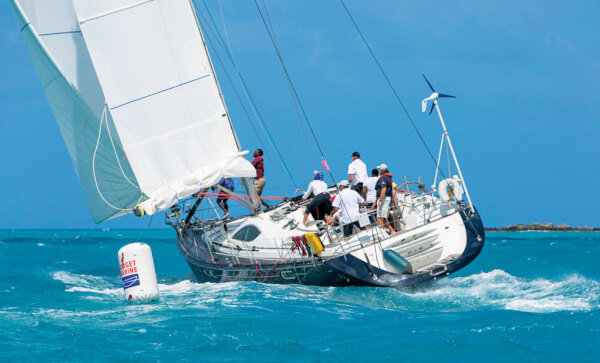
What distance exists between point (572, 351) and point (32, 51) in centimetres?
1328

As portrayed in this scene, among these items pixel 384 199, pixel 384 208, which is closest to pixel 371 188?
pixel 384 199

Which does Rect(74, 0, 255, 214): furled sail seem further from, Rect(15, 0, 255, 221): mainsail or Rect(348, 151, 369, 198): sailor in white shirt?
Rect(348, 151, 369, 198): sailor in white shirt

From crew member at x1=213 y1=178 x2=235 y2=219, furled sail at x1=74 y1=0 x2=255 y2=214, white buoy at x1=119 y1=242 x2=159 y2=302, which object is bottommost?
white buoy at x1=119 y1=242 x2=159 y2=302

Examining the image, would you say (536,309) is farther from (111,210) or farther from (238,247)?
(111,210)

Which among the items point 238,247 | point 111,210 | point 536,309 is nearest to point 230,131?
point 238,247

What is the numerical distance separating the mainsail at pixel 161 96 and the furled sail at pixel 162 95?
19mm

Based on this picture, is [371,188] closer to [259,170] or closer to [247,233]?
[247,233]

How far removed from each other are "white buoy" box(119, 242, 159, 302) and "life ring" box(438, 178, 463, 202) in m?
5.74

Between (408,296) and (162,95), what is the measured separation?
247 inches

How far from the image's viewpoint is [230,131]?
41.9ft

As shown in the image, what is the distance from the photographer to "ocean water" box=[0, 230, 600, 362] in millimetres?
7133

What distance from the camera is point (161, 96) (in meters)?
12.3

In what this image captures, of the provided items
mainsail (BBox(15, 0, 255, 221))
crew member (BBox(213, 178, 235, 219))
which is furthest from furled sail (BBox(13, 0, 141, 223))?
mainsail (BBox(15, 0, 255, 221))

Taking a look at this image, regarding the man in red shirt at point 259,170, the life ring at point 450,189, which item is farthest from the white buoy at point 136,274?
the life ring at point 450,189
